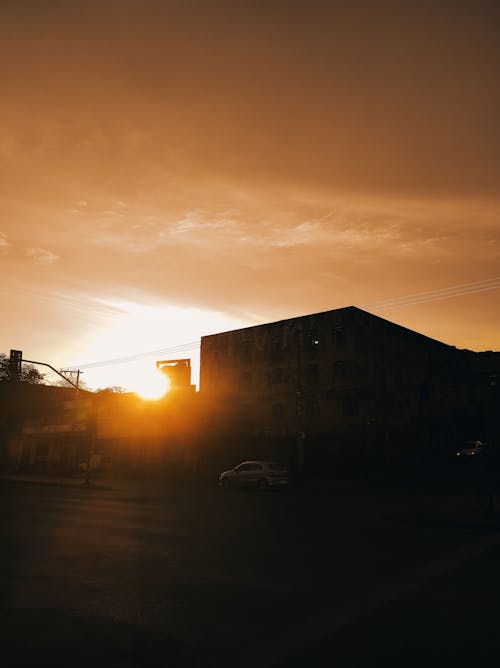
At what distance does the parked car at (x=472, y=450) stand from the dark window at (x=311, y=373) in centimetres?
1395

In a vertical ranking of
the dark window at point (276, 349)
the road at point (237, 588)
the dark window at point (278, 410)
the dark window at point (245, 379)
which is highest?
the dark window at point (276, 349)

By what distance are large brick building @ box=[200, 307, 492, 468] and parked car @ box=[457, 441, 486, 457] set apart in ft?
11.1

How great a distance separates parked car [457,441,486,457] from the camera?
4284cm

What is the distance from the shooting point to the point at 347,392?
162ft

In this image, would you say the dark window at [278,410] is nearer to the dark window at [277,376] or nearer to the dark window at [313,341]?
the dark window at [277,376]

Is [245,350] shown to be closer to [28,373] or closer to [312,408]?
[312,408]

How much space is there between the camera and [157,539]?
45.1ft

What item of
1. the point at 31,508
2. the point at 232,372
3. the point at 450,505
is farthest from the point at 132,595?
the point at 232,372

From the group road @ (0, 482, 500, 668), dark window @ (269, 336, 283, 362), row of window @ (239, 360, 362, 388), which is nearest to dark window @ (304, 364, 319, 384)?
row of window @ (239, 360, 362, 388)

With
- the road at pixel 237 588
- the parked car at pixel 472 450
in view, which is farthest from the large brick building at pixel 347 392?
the road at pixel 237 588

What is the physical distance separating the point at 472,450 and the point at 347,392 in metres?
11.3

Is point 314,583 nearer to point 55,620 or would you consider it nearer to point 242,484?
point 55,620

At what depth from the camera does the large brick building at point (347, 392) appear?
46.6 meters

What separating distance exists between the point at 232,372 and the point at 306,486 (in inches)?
985
